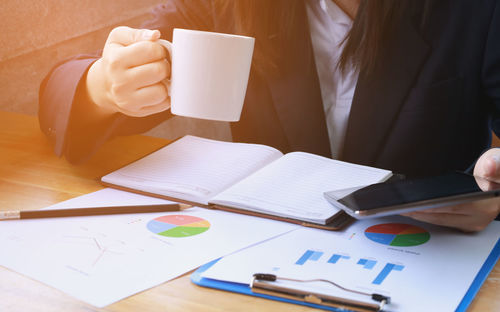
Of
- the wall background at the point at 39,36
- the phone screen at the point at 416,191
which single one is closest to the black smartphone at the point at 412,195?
the phone screen at the point at 416,191

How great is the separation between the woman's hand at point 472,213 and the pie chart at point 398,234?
0.07ft

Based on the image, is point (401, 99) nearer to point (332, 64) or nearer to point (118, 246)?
point (332, 64)

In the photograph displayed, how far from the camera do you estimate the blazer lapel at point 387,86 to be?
3.43 feet

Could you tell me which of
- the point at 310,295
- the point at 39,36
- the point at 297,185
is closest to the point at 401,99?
the point at 297,185

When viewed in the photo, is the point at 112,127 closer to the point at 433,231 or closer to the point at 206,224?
the point at 206,224

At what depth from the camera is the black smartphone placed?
1.92ft

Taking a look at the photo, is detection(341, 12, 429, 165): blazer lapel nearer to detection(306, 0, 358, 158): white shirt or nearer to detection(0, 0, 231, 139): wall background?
detection(306, 0, 358, 158): white shirt

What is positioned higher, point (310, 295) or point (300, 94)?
point (300, 94)

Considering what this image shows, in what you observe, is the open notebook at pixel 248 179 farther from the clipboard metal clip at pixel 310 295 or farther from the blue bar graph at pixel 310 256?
the clipboard metal clip at pixel 310 295

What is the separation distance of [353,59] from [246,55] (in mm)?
409

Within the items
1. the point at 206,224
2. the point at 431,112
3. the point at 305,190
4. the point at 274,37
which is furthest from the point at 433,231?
the point at 274,37

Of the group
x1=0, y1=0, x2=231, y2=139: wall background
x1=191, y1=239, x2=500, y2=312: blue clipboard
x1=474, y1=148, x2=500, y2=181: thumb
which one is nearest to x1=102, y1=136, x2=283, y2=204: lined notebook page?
x1=191, y1=239, x2=500, y2=312: blue clipboard

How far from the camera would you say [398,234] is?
0.67m

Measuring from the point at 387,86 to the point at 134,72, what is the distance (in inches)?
21.0
